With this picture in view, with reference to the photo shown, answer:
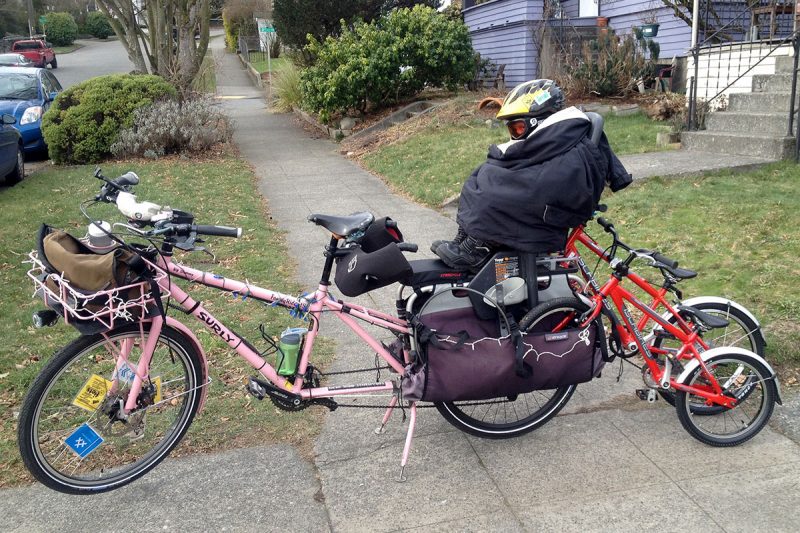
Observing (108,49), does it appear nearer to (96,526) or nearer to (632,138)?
(632,138)

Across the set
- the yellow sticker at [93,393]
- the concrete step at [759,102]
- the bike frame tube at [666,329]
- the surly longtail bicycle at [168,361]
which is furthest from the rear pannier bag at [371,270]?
the concrete step at [759,102]

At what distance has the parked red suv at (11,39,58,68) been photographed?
123 feet

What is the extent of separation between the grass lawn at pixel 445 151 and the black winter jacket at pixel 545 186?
18.1 feet

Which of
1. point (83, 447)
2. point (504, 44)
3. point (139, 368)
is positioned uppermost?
point (504, 44)

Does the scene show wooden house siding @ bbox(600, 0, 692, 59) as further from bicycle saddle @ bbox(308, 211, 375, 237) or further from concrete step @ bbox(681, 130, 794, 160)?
bicycle saddle @ bbox(308, 211, 375, 237)

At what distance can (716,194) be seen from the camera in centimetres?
738

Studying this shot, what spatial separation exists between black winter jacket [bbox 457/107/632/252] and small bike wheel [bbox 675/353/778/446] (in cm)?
96

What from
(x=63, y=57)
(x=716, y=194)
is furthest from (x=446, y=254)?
(x=63, y=57)

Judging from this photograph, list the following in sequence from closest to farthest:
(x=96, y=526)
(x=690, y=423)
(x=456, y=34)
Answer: (x=96, y=526), (x=690, y=423), (x=456, y=34)

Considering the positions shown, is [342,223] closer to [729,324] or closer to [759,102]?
[729,324]

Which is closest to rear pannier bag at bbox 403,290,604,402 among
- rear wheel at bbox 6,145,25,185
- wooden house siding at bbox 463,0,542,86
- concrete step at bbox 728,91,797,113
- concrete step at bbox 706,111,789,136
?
concrete step at bbox 706,111,789,136

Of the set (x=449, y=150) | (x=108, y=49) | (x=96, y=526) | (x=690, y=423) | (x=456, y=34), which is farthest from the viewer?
(x=108, y=49)

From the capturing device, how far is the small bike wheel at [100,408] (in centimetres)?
326

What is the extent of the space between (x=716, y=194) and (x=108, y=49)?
50281 millimetres
